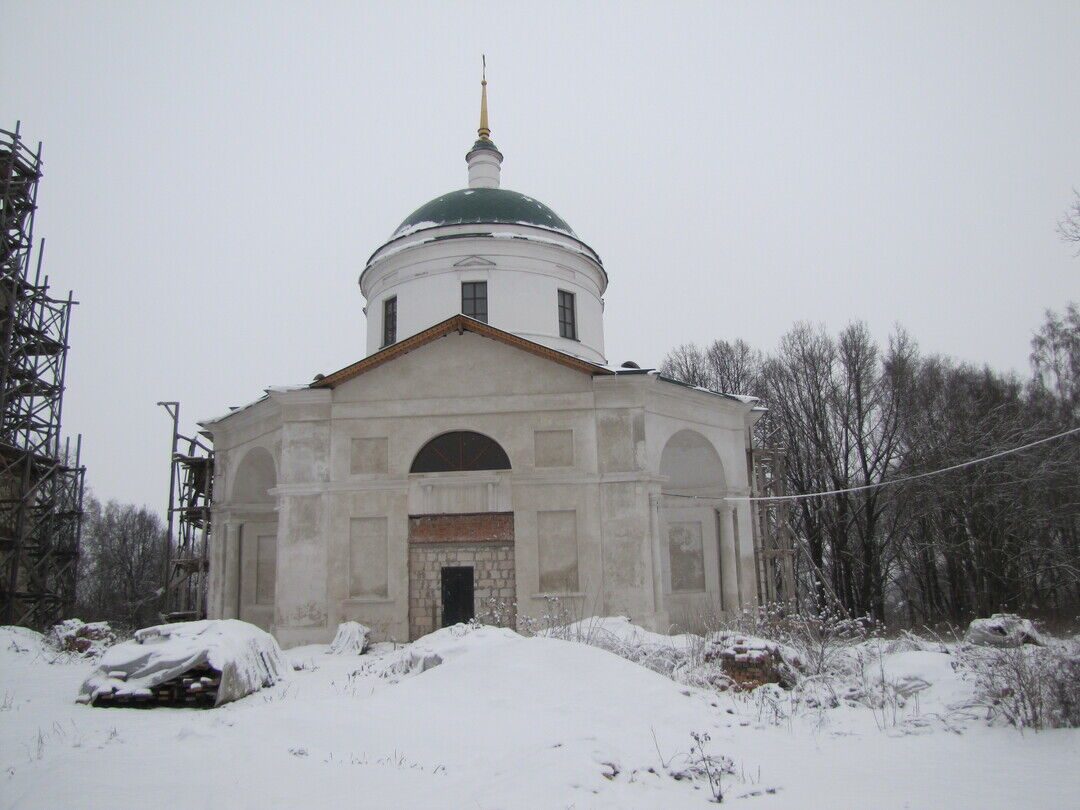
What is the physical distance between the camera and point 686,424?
1964 centimetres

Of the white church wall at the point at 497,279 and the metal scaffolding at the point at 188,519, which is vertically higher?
the white church wall at the point at 497,279

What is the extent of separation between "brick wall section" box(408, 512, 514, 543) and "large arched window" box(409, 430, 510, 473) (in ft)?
3.57

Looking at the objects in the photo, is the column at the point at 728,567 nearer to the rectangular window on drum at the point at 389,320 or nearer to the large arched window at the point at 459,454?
the large arched window at the point at 459,454

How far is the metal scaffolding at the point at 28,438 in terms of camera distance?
26.9 meters

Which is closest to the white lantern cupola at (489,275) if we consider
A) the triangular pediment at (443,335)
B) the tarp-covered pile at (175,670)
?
the triangular pediment at (443,335)

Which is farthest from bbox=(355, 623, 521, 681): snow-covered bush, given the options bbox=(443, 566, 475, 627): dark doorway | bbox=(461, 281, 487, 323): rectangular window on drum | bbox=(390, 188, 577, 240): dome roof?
bbox=(390, 188, 577, 240): dome roof

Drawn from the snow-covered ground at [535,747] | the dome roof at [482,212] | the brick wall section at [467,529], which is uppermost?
the dome roof at [482,212]

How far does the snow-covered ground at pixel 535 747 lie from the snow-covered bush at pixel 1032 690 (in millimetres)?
185

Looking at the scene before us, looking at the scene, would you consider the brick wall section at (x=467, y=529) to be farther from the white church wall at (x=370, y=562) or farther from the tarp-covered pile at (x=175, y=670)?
the tarp-covered pile at (x=175, y=670)

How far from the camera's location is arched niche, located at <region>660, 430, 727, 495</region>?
67.3 ft

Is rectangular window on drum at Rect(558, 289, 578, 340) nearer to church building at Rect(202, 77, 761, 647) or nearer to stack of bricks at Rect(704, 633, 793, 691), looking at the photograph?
church building at Rect(202, 77, 761, 647)

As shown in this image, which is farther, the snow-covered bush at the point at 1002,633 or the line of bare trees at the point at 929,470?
the line of bare trees at the point at 929,470

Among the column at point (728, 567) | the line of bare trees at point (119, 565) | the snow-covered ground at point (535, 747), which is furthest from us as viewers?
the line of bare trees at point (119, 565)

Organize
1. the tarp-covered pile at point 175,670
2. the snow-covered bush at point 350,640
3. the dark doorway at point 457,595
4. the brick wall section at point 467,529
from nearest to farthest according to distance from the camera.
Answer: the tarp-covered pile at point 175,670
the snow-covered bush at point 350,640
the dark doorway at point 457,595
the brick wall section at point 467,529
